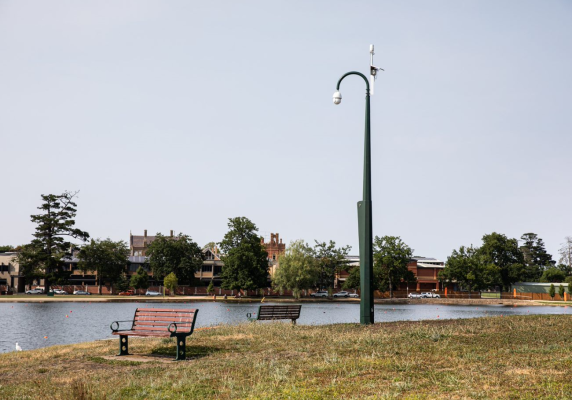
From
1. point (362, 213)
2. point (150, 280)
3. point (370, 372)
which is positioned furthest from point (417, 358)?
point (150, 280)

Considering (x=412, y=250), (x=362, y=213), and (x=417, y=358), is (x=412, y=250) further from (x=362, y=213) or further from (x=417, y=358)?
(x=417, y=358)

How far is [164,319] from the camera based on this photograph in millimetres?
15844

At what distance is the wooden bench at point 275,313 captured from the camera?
24.4 metres

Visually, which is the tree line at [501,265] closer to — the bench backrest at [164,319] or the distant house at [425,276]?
the distant house at [425,276]

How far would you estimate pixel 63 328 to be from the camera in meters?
41.4

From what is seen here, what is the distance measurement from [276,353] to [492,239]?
130811mm

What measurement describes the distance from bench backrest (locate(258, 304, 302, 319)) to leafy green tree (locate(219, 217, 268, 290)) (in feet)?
258

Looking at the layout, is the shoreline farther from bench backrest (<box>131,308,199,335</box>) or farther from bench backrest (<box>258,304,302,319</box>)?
bench backrest (<box>131,308,199,335</box>)

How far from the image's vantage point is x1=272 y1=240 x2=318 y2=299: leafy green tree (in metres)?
103

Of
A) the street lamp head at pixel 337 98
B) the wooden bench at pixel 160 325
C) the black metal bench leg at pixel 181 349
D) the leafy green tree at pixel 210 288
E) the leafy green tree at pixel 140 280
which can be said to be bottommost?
the leafy green tree at pixel 210 288

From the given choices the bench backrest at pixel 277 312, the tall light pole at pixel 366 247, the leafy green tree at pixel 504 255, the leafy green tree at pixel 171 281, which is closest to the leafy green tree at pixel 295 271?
the leafy green tree at pixel 171 281

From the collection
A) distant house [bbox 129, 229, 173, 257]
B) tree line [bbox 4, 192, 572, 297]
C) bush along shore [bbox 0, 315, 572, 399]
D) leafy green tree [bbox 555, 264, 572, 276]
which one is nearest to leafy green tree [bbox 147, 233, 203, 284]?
tree line [bbox 4, 192, 572, 297]

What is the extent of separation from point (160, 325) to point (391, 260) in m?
101

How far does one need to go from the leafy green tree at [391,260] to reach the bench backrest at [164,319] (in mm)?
99421
